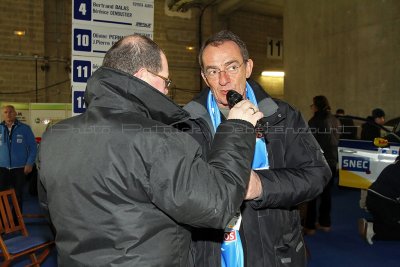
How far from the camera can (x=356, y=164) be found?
6.07m

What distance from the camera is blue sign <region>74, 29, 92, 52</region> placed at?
10.4ft

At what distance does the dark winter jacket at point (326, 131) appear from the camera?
198 inches

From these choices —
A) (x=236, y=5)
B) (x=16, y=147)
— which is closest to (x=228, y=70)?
(x=16, y=147)

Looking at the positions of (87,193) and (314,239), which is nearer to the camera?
(87,193)

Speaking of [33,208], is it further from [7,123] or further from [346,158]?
[346,158]

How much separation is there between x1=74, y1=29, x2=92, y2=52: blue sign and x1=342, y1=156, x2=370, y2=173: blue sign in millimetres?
4526

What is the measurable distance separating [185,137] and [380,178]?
4196 mm

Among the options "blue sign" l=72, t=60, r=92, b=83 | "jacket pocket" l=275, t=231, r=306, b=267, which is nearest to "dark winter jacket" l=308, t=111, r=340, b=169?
"blue sign" l=72, t=60, r=92, b=83

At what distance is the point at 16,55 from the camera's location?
431 inches

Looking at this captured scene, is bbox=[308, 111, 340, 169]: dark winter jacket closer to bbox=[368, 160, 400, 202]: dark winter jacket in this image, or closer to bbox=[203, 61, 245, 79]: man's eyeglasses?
bbox=[368, 160, 400, 202]: dark winter jacket

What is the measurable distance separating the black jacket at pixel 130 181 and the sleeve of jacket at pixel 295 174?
314mm

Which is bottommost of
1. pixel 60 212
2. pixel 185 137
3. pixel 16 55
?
pixel 60 212

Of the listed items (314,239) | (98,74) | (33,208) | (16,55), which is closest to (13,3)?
(16,55)

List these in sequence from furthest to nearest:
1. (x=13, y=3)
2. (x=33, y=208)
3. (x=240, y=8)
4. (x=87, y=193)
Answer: (x=240, y=8)
(x=13, y=3)
(x=33, y=208)
(x=87, y=193)
